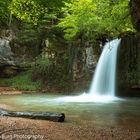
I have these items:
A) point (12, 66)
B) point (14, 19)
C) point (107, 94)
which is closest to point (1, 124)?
point (107, 94)

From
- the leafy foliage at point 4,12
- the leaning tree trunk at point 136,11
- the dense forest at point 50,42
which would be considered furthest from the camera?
the leafy foliage at point 4,12

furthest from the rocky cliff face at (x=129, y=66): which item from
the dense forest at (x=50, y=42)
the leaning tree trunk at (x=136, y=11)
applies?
the leaning tree trunk at (x=136, y=11)

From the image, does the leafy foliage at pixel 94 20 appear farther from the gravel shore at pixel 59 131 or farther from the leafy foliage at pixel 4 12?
the gravel shore at pixel 59 131

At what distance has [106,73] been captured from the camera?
18188 millimetres

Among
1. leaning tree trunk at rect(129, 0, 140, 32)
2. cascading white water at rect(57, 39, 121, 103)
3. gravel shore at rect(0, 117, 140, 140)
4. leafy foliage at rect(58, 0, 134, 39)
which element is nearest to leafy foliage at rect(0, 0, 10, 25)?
leafy foliage at rect(58, 0, 134, 39)

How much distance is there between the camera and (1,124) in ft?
27.3

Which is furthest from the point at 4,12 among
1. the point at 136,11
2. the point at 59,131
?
the point at 59,131

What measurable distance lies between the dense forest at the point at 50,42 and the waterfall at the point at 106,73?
0.65 m

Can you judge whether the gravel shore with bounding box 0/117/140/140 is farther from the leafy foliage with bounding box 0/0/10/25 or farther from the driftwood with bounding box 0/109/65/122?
the leafy foliage with bounding box 0/0/10/25

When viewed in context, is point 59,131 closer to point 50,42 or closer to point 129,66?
point 129,66

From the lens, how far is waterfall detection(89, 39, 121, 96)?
17.8 m

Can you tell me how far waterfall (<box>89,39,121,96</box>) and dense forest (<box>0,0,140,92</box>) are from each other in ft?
2.13

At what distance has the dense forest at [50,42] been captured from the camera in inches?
733

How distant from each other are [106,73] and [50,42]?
6.97 metres
